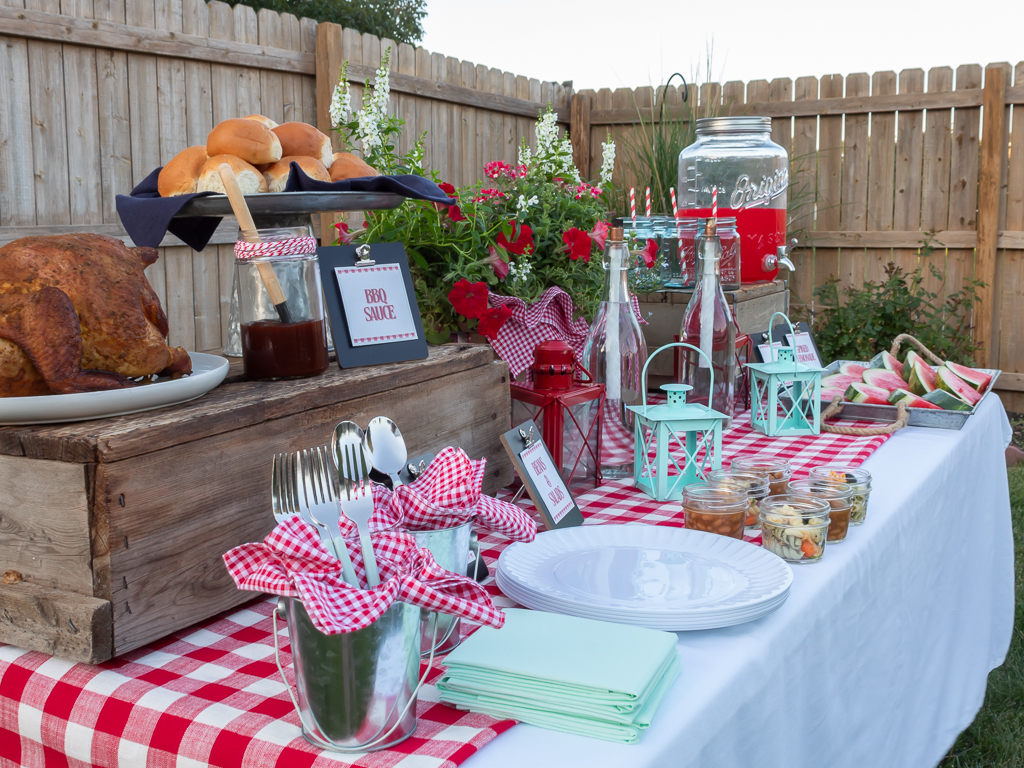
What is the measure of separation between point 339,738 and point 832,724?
63 centimetres

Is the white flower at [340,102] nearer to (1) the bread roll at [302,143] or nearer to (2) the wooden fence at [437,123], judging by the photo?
(1) the bread roll at [302,143]

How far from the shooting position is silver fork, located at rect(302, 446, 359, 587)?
0.70 metres

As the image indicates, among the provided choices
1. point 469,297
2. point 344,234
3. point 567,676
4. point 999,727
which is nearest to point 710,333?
point 469,297

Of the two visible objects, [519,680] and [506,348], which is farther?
[506,348]

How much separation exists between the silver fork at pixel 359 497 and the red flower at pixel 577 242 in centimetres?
86

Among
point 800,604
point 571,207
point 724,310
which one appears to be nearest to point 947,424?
point 724,310

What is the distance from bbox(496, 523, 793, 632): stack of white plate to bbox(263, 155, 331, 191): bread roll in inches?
22.0

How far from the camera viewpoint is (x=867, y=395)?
181 centimetres

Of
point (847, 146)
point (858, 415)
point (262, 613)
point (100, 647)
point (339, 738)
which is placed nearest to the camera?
point (339, 738)

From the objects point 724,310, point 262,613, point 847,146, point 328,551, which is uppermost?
point 847,146

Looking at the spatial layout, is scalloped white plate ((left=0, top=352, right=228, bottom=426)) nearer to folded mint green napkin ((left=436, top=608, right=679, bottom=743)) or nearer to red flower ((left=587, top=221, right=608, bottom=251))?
folded mint green napkin ((left=436, top=608, right=679, bottom=743))

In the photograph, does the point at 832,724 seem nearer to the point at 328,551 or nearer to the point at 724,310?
the point at 328,551

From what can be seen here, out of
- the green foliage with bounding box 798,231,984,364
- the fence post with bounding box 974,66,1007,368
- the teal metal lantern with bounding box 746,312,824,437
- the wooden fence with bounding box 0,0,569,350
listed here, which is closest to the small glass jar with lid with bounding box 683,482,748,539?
the teal metal lantern with bounding box 746,312,824,437

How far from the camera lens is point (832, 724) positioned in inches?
39.6
